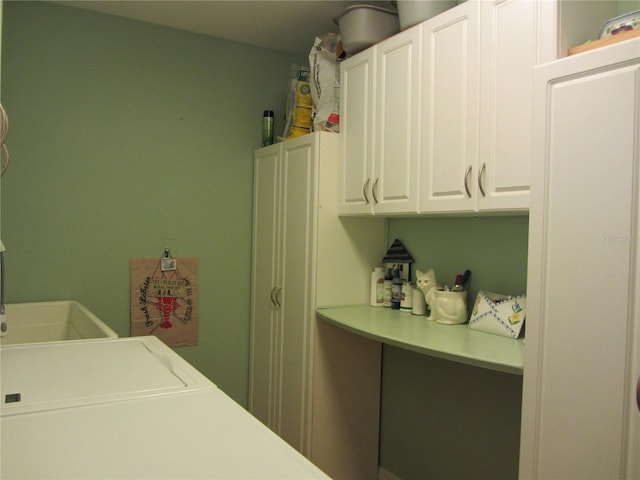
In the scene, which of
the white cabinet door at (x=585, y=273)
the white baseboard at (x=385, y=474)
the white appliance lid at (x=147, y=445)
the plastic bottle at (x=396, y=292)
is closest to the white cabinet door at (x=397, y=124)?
the plastic bottle at (x=396, y=292)

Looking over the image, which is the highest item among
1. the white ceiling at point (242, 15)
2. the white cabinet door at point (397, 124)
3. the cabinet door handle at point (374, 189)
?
the white ceiling at point (242, 15)

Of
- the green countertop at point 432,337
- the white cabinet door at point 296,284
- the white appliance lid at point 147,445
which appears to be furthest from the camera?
the white cabinet door at point 296,284

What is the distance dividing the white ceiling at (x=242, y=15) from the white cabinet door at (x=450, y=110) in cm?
73

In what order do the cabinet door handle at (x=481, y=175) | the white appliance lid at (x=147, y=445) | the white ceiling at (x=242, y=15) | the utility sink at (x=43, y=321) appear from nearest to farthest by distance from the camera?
the white appliance lid at (x=147, y=445)
the cabinet door handle at (x=481, y=175)
the utility sink at (x=43, y=321)
the white ceiling at (x=242, y=15)

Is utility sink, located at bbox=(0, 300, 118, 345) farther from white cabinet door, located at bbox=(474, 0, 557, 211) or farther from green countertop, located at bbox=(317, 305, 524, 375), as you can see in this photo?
white cabinet door, located at bbox=(474, 0, 557, 211)

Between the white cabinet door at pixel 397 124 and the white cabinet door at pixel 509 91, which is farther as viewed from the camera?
the white cabinet door at pixel 397 124

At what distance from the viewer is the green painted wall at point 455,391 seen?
6.84 feet

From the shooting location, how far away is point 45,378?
128 cm

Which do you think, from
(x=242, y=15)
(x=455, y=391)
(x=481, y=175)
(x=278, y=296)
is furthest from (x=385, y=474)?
(x=242, y=15)

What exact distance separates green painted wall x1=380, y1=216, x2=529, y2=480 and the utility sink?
5.39ft

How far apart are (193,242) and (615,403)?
8.04 feet

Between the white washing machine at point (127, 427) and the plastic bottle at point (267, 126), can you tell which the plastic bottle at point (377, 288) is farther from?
the white washing machine at point (127, 427)

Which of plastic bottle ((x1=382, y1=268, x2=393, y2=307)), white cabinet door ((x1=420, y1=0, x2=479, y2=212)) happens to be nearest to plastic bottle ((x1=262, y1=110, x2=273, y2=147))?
plastic bottle ((x1=382, y1=268, x2=393, y2=307))

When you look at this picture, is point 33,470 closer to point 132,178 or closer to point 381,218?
point 381,218
